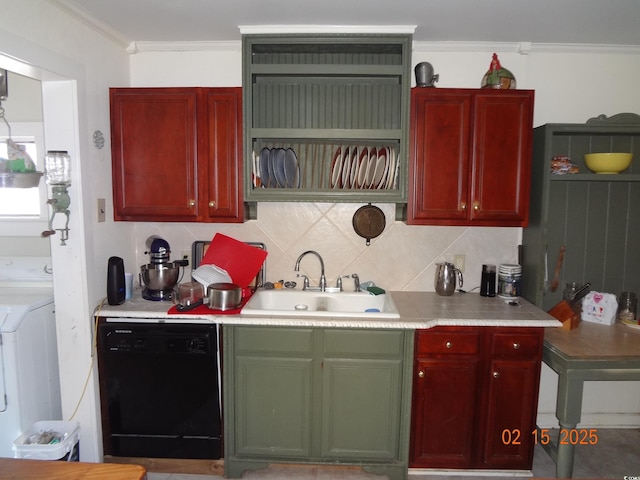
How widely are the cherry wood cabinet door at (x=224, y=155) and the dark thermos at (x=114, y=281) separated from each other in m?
0.60

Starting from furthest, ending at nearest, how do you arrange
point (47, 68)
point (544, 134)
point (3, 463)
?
point (544, 134) < point (47, 68) < point (3, 463)

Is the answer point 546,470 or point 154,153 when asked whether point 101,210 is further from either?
point 546,470

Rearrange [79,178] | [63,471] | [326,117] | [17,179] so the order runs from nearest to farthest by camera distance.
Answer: [63,471]
[17,179]
[79,178]
[326,117]

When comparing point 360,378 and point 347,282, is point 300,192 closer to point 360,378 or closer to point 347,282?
point 347,282

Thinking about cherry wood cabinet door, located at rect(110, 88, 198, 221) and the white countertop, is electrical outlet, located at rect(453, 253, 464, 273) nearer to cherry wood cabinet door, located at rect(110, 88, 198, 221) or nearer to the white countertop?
the white countertop

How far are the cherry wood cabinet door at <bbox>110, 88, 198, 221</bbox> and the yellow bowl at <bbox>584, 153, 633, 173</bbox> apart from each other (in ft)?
7.98

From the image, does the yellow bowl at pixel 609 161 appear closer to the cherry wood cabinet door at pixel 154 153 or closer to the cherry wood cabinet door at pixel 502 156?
the cherry wood cabinet door at pixel 502 156

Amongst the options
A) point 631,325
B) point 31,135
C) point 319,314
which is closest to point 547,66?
point 631,325

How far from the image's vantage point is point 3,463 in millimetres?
1054

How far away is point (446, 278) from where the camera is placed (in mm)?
2602

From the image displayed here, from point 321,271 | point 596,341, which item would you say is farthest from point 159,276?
point 596,341

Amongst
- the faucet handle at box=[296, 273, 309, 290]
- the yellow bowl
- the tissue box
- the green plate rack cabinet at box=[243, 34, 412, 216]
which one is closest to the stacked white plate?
the green plate rack cabinet at box=[243, 34, 412, 216]

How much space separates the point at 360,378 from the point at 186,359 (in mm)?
969

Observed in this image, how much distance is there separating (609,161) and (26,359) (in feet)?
11.6
